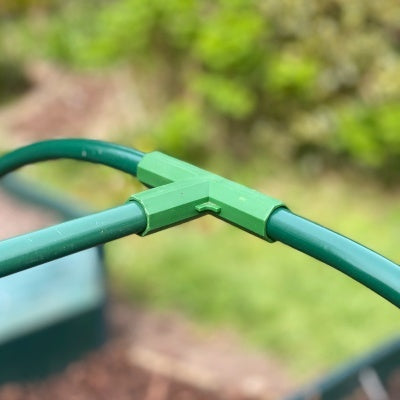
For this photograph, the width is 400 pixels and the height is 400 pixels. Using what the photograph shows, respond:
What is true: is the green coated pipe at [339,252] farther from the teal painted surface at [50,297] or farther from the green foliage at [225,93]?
the green foliage at [225,93]

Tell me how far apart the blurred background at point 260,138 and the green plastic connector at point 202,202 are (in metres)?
1.82

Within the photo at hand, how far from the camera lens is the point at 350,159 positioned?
12.9 feet

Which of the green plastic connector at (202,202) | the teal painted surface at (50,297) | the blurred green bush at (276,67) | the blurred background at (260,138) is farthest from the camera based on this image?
the blurred green bush at (276,67)

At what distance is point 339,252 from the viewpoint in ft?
3.34

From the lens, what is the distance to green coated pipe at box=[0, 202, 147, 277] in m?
0.99

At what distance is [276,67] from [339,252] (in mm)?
2829

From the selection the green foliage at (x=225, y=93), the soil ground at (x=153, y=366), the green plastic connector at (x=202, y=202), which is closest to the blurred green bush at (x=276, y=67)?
the green foliage at (x=225, y=93)

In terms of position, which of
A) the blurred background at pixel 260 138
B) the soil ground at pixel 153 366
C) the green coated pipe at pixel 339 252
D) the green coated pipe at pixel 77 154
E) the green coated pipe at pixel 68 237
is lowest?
the green coated pipe at pixel 339 252

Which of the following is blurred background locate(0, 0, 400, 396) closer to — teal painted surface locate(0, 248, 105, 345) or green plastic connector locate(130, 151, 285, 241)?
teal painted surface locate(0, 248, 105, 345)

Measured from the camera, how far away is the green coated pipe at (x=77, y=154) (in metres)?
1.33

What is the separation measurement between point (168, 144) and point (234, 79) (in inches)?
15.9

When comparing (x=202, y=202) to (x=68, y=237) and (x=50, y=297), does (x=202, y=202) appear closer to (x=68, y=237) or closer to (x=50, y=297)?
(x=68, y=237)

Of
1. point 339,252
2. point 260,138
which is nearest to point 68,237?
point 339,252

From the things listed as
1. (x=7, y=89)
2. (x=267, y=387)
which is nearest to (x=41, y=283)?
(x=267, y=387)
